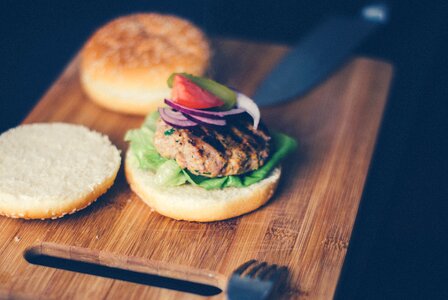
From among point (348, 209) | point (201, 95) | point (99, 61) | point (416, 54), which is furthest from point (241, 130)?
point (416, 54)

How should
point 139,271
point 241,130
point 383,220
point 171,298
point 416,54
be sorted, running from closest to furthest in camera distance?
point 171,298 → point 139,271 → point 241,130 → point 383,220 → point 416,54

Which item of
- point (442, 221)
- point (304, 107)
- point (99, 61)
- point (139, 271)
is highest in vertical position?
point (99, 61)

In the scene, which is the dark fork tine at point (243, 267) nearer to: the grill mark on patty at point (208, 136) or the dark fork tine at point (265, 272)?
the dark fork tine at point (265, 272)

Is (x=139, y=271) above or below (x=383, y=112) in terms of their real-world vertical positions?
above

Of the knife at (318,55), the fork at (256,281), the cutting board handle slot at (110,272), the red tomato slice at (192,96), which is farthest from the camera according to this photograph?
the knife at (318,55)

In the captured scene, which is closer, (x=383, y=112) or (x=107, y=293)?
(x=107, y=293)

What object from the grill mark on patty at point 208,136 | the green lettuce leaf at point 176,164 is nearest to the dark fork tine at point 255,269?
the green lettuce leaf at point 176,164

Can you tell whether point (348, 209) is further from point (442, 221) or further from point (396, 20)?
point (396, 20)
